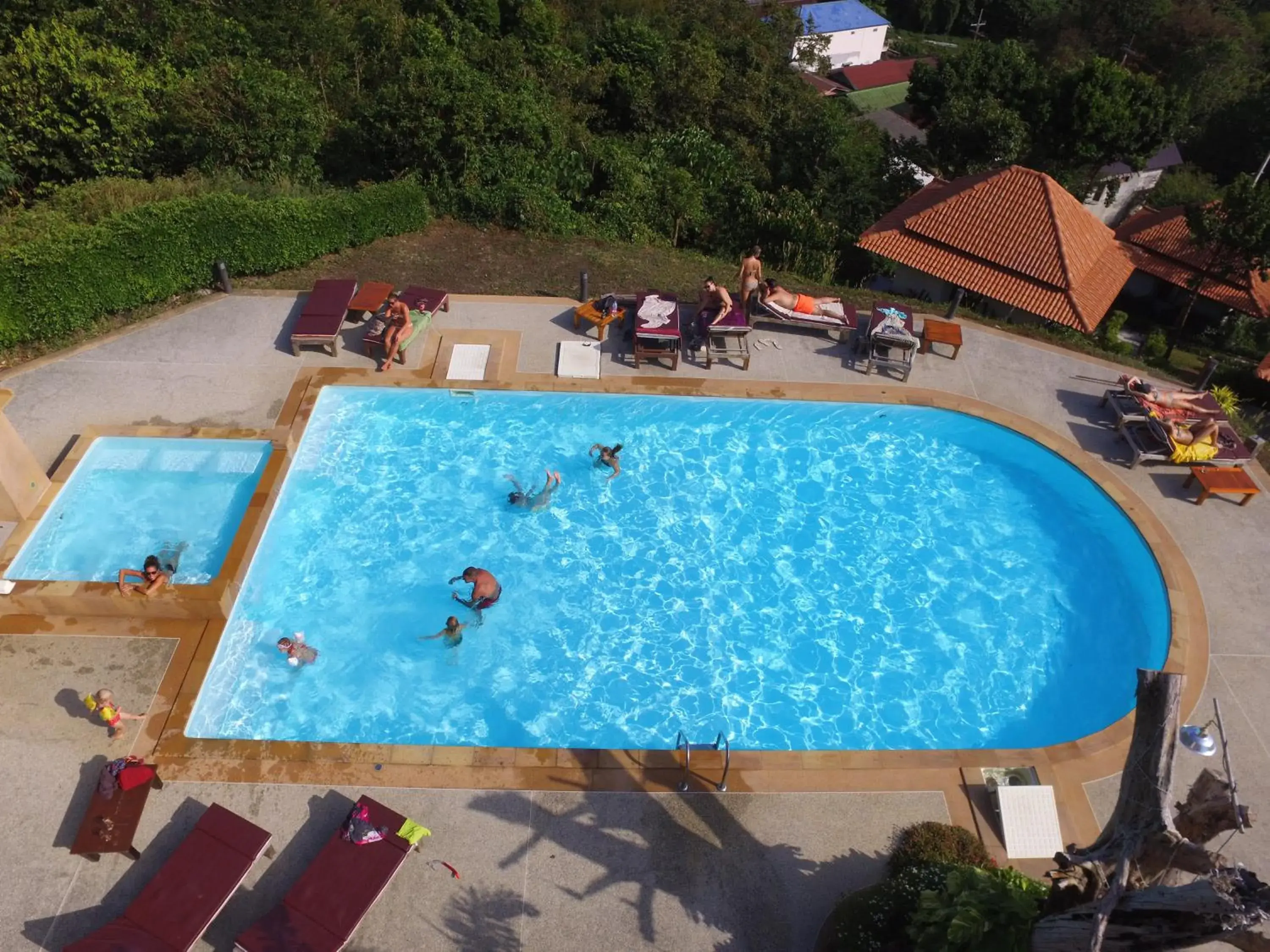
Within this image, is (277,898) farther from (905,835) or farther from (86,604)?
(905,835)

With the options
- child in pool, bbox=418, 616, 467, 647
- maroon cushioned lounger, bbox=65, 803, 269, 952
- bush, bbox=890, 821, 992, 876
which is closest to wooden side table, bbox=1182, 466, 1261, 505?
bush, bbox=890, 821, 992, 876

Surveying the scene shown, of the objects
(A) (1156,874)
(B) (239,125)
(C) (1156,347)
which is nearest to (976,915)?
(A) (1156,874)

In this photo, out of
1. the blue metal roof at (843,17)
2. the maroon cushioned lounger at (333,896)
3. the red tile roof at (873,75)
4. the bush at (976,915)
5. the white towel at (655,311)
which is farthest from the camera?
the blue metal roof at (843,17)

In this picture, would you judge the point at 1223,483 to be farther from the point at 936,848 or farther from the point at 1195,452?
the point at 936,848

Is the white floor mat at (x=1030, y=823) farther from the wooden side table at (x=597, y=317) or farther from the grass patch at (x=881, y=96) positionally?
the grass patch at (x=881, y=96)

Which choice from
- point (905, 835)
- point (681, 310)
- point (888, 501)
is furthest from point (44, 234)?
point (905, 835)

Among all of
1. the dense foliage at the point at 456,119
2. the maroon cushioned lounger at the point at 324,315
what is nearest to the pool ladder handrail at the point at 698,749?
the maroon cushioned lounger at the point at 324,315

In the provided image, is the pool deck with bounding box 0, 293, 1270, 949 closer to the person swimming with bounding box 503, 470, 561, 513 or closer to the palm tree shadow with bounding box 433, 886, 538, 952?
the palm tree shadow with bounding box 433, 886, 538, 952
